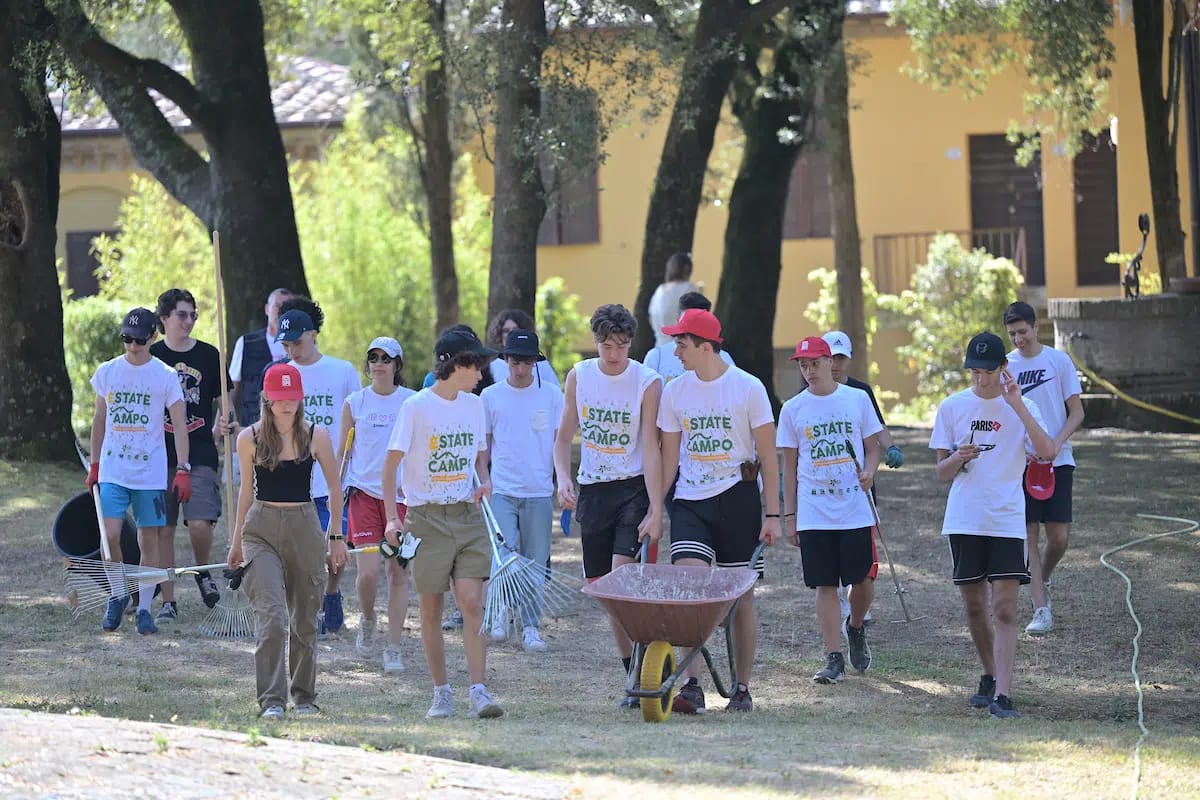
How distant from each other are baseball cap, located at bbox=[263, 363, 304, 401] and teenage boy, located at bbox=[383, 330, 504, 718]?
488 millimetres

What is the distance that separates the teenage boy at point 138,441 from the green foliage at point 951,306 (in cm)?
1704

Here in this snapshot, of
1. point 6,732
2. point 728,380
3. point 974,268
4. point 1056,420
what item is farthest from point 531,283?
point 974,268

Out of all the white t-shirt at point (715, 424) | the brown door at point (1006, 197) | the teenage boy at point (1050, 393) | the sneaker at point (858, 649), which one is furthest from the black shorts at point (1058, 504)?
the brown door at point (1006, 197)

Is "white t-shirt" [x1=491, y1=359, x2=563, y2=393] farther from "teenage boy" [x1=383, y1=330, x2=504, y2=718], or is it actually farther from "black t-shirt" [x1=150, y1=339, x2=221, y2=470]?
"teenage boy" [x1=383, y1=330, x2=504, y2=718]

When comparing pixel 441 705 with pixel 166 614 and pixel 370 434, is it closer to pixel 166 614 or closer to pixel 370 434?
pixel 370 434

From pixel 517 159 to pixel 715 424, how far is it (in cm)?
789

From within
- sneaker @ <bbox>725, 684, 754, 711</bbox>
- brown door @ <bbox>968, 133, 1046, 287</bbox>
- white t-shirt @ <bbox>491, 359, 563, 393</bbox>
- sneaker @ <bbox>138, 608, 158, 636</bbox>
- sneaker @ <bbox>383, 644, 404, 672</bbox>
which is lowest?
sneaker @ <bbox>725, 684, 754, 711</bbox>

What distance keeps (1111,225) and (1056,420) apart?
797 inches

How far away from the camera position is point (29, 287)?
53.0ft

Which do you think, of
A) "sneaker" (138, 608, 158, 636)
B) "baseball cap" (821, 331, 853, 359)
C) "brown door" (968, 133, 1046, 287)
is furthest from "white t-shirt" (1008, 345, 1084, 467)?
"brown door" (968, 133, 1046, 287)

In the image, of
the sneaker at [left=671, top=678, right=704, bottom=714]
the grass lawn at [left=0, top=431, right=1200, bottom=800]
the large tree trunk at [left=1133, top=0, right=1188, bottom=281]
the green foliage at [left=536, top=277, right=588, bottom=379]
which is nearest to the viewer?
the grass lawn at [left=0, top=431, right=1200, bottom=800]

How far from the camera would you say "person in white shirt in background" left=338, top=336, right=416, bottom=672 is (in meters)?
9.41

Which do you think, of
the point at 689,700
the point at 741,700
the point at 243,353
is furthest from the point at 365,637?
the point at 741,700

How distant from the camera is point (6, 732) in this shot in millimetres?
6270
